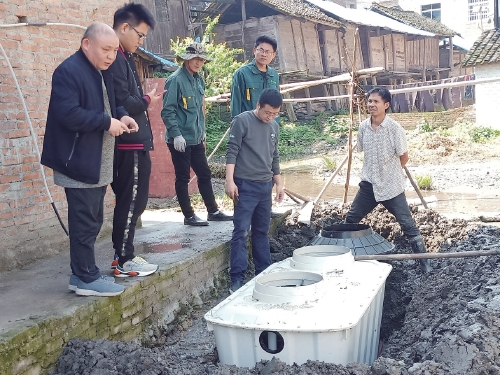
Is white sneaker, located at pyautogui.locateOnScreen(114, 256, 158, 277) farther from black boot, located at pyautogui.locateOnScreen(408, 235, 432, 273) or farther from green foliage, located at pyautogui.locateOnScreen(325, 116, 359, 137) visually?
green foliage, located at pyautogui.locateOnScreen(325, 116, 359, 137)

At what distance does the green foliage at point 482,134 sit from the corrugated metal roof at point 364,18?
8.20 metres

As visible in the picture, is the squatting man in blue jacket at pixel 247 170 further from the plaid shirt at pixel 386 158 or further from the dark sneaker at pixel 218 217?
the dark sneaker at pixel 218 217

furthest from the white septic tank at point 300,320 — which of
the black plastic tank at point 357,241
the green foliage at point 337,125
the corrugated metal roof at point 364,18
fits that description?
the corrugated metal roof at point 364,18

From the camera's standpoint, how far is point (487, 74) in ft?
61.2

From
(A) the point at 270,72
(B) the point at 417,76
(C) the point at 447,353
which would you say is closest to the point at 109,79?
(A) the point at 270,72

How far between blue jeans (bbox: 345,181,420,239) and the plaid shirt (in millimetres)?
93

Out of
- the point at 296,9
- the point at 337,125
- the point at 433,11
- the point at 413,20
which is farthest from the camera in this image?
the point at 433,11

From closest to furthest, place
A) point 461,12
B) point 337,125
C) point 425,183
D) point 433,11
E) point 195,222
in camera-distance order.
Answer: point 195,222
point 425,183
point 337,125
point 461,12
point 433,11

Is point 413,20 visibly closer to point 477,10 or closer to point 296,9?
point 477,10

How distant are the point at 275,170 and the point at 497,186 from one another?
22.9ft

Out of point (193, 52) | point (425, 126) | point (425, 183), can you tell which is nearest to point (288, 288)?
point (193, 52)

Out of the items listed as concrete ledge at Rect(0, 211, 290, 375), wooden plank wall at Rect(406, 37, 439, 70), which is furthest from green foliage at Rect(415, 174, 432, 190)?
wooden plank wall at Rect(406, 37, 439, 70)

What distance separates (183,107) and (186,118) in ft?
0.40

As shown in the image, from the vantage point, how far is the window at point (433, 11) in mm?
39969
